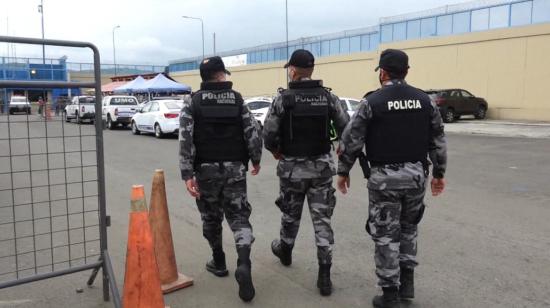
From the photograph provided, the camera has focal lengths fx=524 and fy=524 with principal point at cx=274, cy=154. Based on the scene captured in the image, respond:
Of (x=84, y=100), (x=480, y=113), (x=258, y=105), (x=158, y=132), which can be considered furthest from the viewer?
(x=480, y=113)

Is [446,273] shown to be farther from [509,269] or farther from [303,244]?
[303,244]

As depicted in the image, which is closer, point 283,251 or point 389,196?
point 389,196

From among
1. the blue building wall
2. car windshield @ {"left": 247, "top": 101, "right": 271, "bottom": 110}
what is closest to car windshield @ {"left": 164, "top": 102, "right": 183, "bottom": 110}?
car windshield @ {"left": 247, "top": 101, "right": 271, "bottom": 110}

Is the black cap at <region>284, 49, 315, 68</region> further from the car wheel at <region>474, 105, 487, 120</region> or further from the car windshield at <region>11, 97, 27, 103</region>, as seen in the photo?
the car wheel at <region>474, 105, 487, 120</region>

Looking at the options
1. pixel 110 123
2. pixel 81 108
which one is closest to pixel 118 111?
pixel 110 123

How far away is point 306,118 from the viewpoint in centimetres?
415

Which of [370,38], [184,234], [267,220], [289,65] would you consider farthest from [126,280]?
[370,38]

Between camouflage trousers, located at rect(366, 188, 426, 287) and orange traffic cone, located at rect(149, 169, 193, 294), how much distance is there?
159cm

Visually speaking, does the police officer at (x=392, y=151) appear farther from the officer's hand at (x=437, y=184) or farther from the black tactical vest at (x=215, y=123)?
the black tactical vest at (x=215, y=123)

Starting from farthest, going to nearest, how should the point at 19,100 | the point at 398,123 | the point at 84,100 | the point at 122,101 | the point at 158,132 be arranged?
the point at 122,101 < the point at 158,132 < the point at 84,100 < the point at 19,100 < the point at 398,123

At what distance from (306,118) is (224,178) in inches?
31.6

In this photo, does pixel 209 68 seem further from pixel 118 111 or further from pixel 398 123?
pixel 118 111

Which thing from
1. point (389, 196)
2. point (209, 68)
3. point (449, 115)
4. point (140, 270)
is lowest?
point (140, 270)

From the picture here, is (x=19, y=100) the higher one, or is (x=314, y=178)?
(x=19, y=100)
